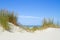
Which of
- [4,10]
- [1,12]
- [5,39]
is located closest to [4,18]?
[1,12]

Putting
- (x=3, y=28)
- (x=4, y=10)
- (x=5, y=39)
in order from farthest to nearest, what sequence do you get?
(x=4, y=10) < (x=3, y=28) < (x=5, y=39)

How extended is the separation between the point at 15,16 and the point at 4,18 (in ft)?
8.78

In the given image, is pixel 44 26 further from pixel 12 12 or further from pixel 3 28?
pixel 3 28

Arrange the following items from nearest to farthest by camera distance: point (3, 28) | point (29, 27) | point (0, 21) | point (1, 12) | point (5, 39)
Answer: point (5, 39), point (3, 28), point (0, 21), point (1, 12), point (29, 27)

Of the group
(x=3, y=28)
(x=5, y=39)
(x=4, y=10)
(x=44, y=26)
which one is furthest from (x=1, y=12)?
(x=5, y=39)

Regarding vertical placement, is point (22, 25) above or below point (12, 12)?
below

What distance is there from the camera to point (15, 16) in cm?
1094

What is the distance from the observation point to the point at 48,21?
11.2m

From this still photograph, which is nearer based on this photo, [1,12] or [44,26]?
[1,12]

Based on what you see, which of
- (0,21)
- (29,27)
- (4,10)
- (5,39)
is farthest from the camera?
(29,27)

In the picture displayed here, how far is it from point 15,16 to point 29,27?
1.10 meters

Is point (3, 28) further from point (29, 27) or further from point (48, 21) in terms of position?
point (48, 21)

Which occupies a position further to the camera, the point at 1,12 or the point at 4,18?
the point at 1,12

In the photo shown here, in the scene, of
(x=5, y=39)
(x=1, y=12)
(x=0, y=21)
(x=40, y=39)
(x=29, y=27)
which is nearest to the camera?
(x=5, y=39)
